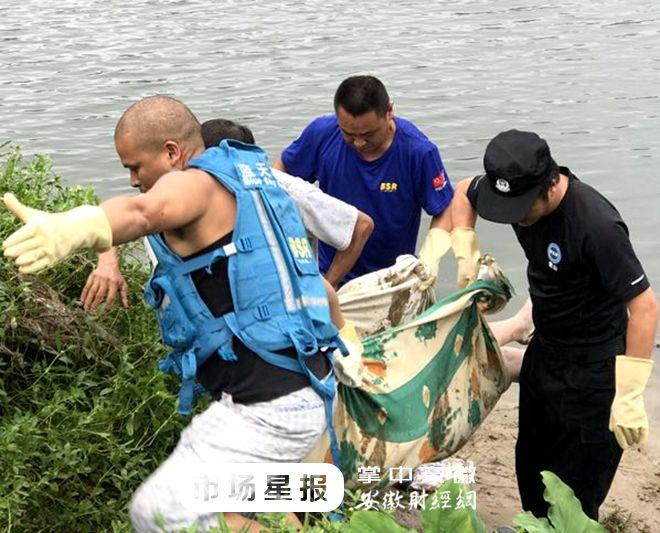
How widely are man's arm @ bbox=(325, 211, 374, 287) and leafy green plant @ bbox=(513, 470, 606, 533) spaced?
1.60 metres

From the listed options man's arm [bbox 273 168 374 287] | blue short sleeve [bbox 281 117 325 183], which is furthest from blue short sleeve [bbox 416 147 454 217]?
man's arm [bbox 273 168 374 287]

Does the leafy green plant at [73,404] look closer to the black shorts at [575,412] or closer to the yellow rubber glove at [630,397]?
the black shorts at [575,412]

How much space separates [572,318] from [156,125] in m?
1.77

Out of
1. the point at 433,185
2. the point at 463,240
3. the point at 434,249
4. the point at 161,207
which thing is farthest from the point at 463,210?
the point at 161,207

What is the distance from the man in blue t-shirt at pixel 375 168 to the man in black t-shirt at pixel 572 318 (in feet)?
1.63

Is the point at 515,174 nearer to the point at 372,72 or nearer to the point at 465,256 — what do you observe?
the point at 465,256

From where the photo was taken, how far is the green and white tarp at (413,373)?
394 centimetres

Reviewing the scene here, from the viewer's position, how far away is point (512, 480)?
534cm

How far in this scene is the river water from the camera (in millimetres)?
10484

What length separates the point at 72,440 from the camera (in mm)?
3938

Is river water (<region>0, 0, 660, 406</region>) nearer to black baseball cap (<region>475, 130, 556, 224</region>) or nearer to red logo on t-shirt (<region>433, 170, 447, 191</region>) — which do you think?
red logo on t-shirt (<region>433, 170, 447, 191</region>)

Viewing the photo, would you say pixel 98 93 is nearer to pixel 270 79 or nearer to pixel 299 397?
pixel 270 79

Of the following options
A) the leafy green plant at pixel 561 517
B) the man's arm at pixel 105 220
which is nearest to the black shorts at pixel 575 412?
the leafy green plant at pixel 561 517

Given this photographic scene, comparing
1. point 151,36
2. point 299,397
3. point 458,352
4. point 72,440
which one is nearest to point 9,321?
point 72,440
